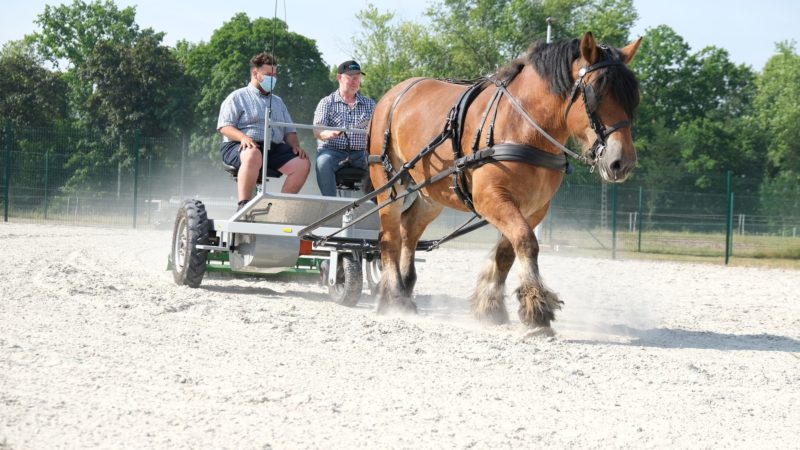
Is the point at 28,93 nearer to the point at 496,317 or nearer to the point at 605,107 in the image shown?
the point at 496,317

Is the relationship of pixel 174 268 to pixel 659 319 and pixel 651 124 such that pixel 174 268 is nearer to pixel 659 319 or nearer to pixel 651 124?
pixel 659 319

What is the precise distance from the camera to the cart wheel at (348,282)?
778 cm

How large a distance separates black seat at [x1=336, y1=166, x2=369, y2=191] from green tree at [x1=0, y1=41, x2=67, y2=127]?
37484mm

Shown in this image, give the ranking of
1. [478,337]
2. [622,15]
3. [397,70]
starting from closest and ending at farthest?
1. [478,337]
2. [397,70]
3. [622,15]

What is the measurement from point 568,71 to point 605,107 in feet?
1.34

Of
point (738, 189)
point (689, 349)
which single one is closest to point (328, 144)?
point (689, 349)

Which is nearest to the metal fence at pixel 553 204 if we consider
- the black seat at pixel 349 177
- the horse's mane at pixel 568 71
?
the black seat at pixel 349 177

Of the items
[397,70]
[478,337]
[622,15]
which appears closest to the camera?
[478,337]

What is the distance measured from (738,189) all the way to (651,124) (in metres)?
26.6

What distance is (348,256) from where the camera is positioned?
7973 mm

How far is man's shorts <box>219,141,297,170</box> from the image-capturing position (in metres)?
8.02

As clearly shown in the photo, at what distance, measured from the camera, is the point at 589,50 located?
5.57 meters

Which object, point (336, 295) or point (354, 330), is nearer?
point (354, 330)

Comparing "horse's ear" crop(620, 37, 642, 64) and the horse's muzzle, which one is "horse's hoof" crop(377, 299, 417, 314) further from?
"horse's ear" crop(620, 37, 642, 64)
